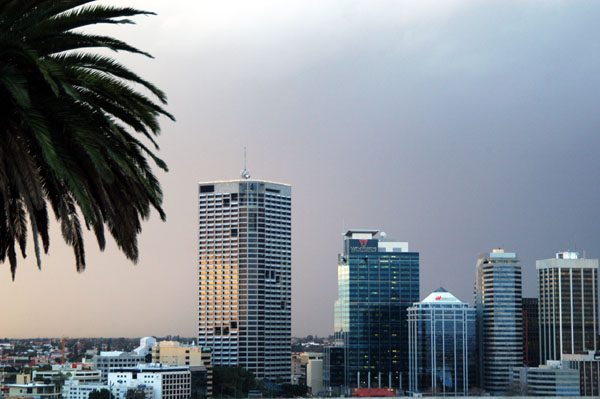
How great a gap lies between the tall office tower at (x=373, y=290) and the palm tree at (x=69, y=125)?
177 m

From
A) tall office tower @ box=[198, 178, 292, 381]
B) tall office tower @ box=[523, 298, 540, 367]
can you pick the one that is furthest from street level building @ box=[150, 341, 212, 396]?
tall office tower @ box=[523, 298, 540, 367]

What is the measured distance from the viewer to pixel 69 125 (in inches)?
460

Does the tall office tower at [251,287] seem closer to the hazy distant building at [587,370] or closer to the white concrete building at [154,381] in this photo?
the white concrete building at [154,381]

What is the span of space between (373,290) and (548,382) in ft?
150

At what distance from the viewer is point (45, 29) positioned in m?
11.9

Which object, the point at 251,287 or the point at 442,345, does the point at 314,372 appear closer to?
the point at 251,287

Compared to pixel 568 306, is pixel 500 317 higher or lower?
lower

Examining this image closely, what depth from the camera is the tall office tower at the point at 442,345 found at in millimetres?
173875

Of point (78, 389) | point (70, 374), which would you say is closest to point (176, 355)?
point (70, 374)

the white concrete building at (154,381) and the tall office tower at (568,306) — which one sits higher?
the tall office tower at (568,306)

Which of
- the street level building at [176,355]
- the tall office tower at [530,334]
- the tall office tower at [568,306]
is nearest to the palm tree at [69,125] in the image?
the street level building at [176,355]

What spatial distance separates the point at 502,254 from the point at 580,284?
14.7 metres

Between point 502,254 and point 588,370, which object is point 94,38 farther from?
point 502,254

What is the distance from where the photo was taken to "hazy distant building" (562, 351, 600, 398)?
151250 millimetres
